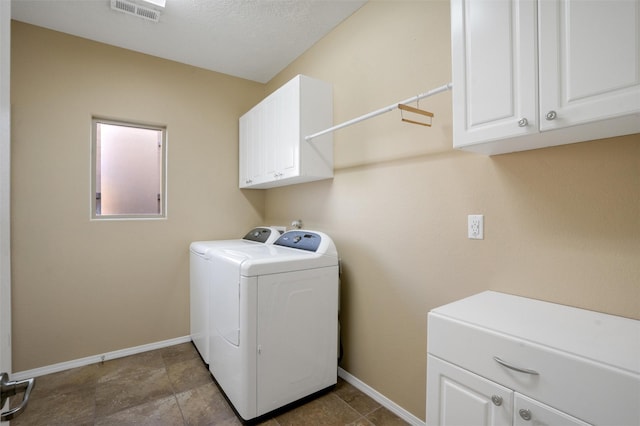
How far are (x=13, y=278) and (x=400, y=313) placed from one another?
2.82 m

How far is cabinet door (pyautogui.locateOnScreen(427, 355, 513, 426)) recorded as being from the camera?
0.96 m

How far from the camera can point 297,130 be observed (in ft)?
7.30

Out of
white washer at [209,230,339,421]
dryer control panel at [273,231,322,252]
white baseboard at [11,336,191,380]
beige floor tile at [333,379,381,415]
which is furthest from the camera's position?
white baseboard at [11,336,191,380]

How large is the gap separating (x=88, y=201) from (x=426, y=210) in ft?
8.77

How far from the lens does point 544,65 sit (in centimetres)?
100

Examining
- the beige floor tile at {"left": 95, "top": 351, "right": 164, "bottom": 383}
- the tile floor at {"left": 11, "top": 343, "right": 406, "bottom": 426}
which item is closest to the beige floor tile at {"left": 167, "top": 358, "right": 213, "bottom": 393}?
the tile floor at {"left": 11, "top": 343, "right": 406, "bottom": 426}

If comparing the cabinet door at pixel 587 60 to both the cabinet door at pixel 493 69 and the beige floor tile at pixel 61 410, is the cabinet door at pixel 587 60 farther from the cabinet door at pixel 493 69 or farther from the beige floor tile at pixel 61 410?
the beige floor tile at pixel 61 410

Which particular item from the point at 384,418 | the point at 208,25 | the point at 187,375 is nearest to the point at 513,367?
the point at 384,418

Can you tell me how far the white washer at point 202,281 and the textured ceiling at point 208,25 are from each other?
165 cm

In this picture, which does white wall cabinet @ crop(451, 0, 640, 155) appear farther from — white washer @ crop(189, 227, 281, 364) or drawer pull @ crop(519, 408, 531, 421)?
white washer @ crop(189, 227, 281, 364)

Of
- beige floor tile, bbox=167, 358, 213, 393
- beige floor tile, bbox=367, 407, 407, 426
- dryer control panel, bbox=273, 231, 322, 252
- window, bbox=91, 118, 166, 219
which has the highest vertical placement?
window, bbox=91, 118, 166, 219

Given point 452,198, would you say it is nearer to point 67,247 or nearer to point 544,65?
point 544,65

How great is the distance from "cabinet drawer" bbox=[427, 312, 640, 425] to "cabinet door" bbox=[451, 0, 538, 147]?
708 mm

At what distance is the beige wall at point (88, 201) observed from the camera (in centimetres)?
230
